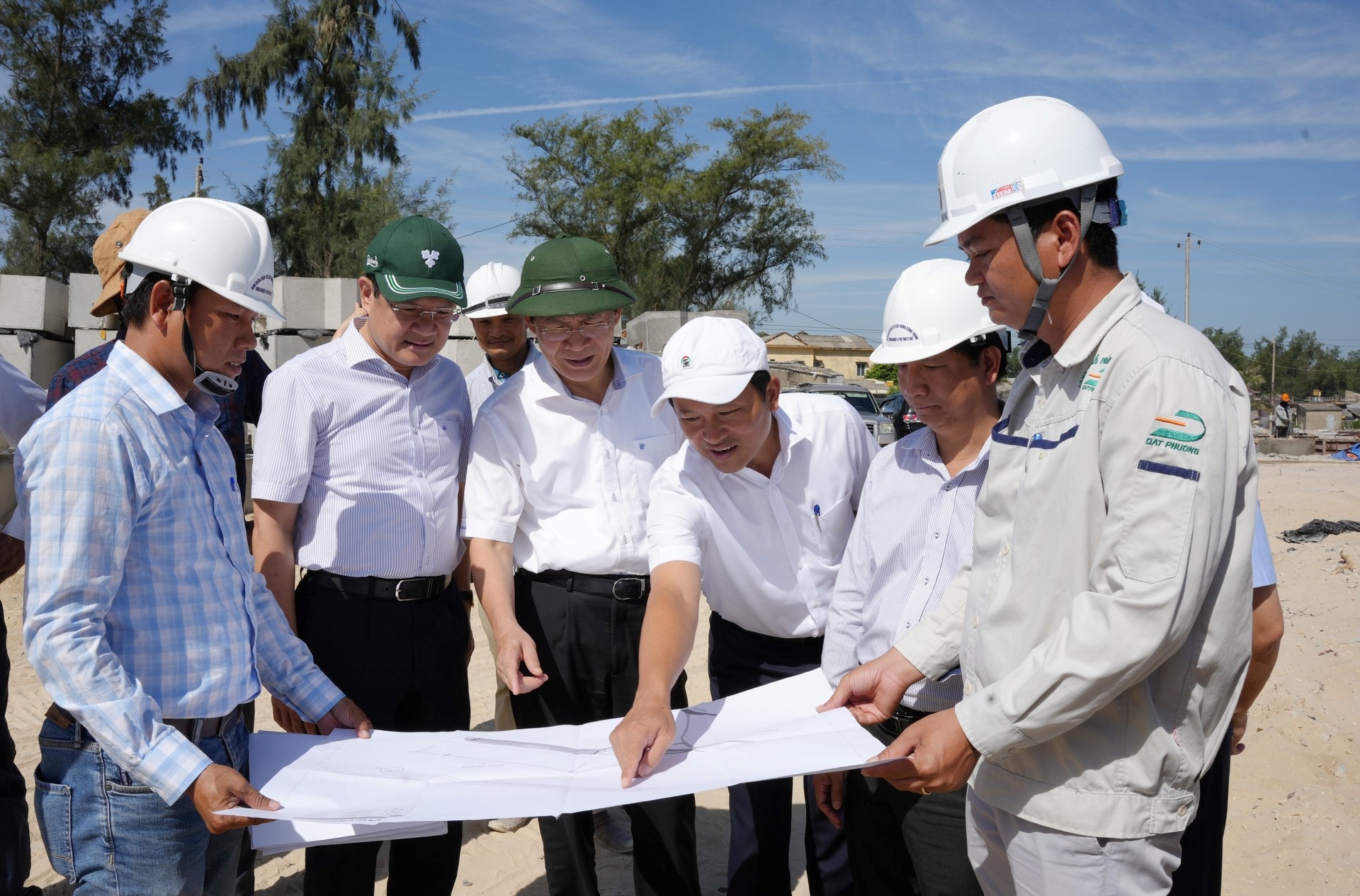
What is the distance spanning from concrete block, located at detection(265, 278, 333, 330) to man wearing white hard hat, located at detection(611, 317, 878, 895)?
9.39m

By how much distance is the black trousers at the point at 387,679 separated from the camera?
2.97 metres

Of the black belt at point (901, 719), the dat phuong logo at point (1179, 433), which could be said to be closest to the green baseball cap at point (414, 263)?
the black belt at point (901, 719)

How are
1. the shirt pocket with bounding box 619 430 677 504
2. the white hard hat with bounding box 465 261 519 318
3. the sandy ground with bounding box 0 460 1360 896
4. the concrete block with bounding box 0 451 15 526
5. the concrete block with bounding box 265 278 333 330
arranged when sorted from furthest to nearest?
the concrete block with bounding box 265 278 333 330, the concrete block with bounding box 0 451 15 526, the white hard hat with bounding box 465 261 519 318, the sandy ground with bounding box 0 460 1360 896, the shirt pocket with bounding box 619 430 677 504

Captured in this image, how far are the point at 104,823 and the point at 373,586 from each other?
1174mm

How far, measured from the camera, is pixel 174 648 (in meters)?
1.97

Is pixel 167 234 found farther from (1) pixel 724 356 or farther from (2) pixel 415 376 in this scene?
(1) pixel 724 356

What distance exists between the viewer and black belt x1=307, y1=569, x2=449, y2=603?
3.03 metres

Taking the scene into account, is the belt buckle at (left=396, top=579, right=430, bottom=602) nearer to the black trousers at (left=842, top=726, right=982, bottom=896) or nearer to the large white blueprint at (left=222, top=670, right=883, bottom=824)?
the large white blueprint at (left=222, top=670, right=883, bottom=824)

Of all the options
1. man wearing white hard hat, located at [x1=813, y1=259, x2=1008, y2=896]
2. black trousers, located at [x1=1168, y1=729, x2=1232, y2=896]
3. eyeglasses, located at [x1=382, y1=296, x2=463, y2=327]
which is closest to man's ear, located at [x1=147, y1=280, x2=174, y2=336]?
eyeglasses, located at [x1=382, y1=296, x2=463, y2=327]

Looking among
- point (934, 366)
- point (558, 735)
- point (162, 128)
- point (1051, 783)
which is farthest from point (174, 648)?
point (162, 128)

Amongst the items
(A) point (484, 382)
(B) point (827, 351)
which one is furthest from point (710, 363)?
(B) point (827, 351)

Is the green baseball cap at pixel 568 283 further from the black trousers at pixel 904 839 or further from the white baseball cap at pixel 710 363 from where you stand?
the black trousers at pixel 904 839

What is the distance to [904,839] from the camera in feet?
8.10

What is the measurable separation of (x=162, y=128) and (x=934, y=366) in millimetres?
26417
